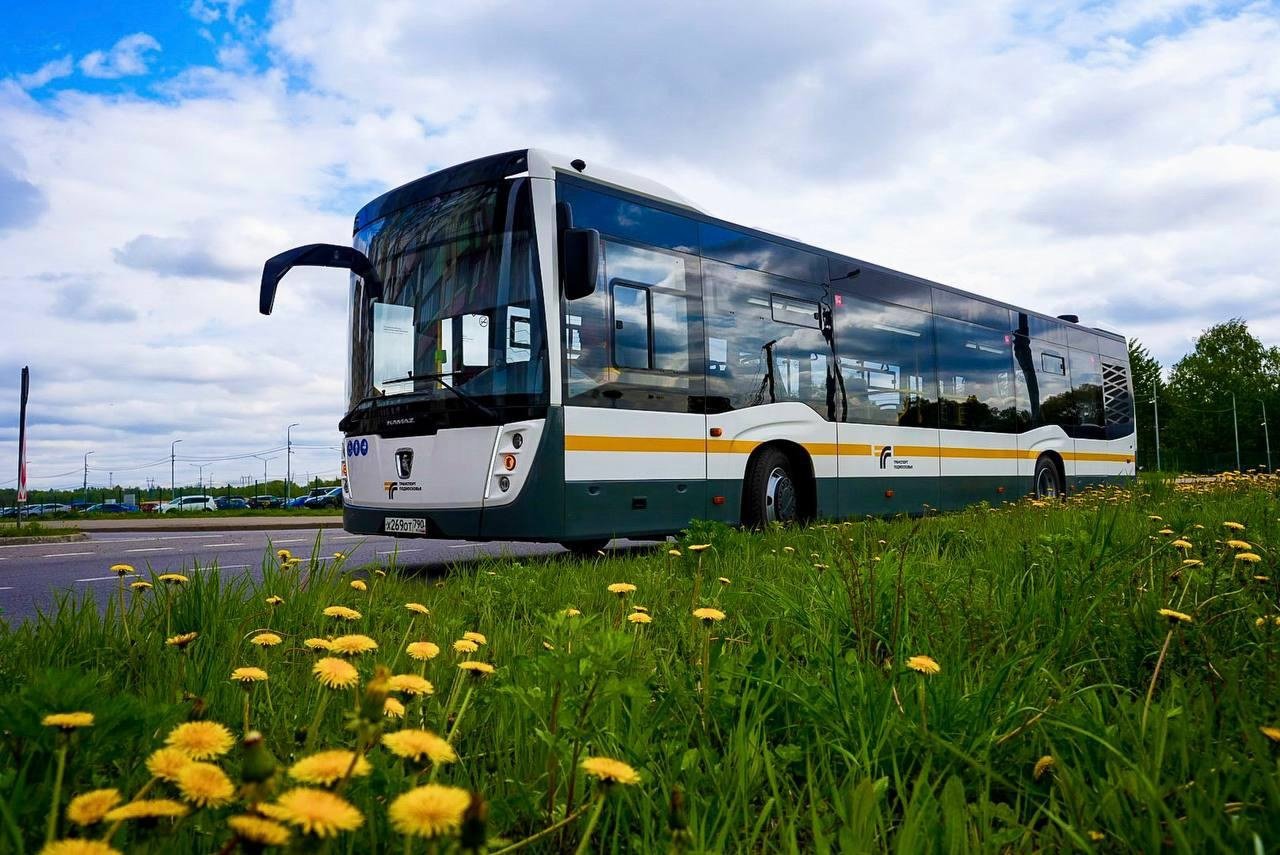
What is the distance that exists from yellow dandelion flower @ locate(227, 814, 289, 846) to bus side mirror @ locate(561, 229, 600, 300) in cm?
631

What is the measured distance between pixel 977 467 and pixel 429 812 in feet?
41.0

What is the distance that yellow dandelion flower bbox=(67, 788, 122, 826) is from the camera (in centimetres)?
90

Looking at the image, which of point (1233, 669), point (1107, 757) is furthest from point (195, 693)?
point (1233, 669)

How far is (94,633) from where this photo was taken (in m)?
3.05

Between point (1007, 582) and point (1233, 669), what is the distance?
1.60 m

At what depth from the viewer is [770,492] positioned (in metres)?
9.04

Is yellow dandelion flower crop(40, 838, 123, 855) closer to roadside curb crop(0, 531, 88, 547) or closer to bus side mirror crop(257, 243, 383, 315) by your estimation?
bus side mirror crop(257, 243, 383, 315)

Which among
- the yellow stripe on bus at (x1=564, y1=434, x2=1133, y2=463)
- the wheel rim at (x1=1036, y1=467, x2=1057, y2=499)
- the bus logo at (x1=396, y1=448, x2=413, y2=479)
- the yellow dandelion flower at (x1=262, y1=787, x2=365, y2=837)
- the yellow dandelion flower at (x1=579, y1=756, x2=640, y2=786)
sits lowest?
the yellow dandelion flower at (x1=579, y1=756, x2=640, y2=786)

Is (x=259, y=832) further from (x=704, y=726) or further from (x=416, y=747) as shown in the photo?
(x=704, y=726)

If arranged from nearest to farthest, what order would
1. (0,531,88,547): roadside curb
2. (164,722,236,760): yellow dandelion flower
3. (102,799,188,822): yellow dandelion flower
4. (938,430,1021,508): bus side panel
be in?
(102,799,188,822): yellow dandelion flower
(164,722,236,760): yellow dandelion flower
(938,430,1021,508): bus side panel
(0,531,88,547): roadside curb

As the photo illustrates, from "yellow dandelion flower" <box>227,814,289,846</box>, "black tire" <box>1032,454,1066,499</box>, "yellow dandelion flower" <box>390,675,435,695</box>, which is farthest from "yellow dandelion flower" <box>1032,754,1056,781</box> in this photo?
"black tire" <box>1032,454,1066,499</box>

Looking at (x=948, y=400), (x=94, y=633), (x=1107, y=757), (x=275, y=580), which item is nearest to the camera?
(x=1107, y=757)

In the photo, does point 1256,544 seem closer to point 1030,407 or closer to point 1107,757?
point 1107,757

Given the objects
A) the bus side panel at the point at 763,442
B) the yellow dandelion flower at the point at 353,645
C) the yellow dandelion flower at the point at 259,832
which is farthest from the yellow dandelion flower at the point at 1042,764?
the bus side panel at the point at 763,442
